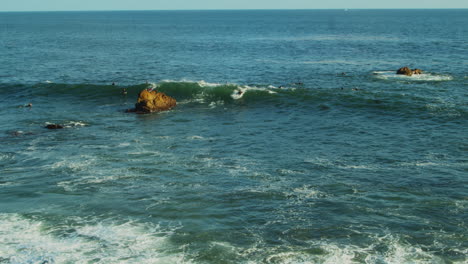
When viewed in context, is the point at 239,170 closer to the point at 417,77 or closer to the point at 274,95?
the point at 274,95

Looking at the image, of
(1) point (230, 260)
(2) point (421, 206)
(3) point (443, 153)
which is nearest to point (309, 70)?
(3) point (443, 153)

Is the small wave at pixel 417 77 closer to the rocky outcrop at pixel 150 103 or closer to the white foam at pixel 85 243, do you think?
the rocky outcrop at pixel 150 103

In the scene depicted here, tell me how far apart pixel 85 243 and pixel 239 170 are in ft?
42.0

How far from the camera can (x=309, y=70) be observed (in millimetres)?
75938

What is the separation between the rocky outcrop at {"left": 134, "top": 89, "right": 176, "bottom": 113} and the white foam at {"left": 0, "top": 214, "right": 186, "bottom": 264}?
25.8 metres

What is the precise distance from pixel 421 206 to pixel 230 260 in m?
12.1

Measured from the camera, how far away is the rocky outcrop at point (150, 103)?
1997 inches

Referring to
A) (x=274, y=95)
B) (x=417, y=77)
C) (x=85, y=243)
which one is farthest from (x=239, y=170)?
(x=417, y=77)

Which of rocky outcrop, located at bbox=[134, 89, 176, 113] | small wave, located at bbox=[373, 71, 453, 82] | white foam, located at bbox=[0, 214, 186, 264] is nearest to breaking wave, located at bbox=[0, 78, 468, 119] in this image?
small wave, located at bbox=[373, 71, 453, 82]

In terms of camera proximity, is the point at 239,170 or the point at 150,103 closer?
the point at 239,170

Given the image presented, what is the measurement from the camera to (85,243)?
23.3 m

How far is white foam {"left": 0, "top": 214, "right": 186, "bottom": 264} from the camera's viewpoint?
72.3 feet

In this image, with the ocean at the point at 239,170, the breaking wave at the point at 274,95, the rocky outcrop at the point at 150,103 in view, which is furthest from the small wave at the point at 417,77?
the rocky outcrop at the point at 150,103

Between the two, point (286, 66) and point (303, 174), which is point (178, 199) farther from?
point (286, 66)
